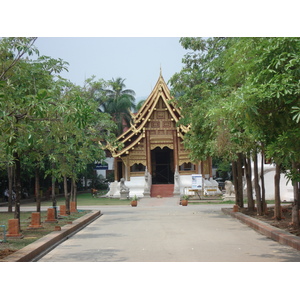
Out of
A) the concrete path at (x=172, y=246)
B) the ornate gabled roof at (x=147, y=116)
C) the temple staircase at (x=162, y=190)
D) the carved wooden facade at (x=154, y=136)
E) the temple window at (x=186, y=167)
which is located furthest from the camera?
the temple window at (x=186, y=167)

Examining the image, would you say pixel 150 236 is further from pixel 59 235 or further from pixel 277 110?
pixel 277 110

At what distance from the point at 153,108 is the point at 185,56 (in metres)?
17.0

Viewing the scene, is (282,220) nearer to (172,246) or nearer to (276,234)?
(276,234)

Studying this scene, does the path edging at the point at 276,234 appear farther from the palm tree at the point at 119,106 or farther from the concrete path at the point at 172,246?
the palm tree at the point at 119,106

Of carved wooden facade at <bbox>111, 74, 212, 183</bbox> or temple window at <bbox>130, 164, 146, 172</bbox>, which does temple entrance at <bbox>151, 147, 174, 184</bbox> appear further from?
carved wooden facade at <bbox>111, 74, 212, 183</bbox>

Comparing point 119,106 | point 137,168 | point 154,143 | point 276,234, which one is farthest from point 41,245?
point 119,106

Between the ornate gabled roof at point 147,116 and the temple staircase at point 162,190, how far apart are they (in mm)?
3808

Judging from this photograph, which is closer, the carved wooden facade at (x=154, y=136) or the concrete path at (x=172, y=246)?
the concrete path at (x=172, y=246)

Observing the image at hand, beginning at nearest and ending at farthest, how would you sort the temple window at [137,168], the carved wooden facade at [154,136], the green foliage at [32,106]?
the green foliage at [32,106]
the carved wooden facade at [154,136]
the temple window at [137,168]

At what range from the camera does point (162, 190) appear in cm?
3925

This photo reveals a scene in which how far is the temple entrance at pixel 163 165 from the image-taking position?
4322 centimetres

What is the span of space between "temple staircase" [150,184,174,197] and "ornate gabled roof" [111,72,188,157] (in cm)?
381

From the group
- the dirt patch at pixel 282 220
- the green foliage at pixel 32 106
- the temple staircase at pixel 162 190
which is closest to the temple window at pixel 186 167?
the temple staircase at pixel 162 190

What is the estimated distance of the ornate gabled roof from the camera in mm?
38844
